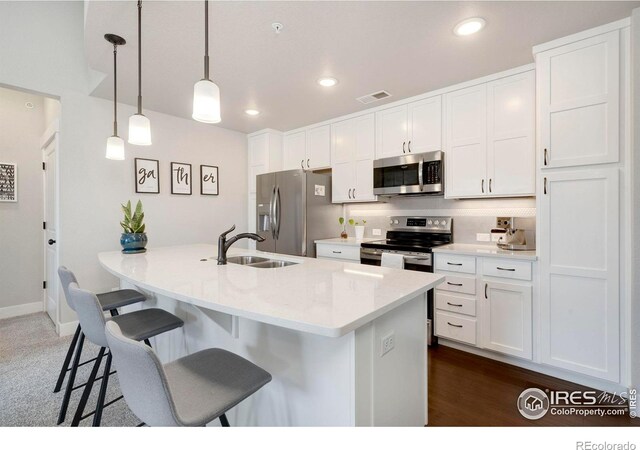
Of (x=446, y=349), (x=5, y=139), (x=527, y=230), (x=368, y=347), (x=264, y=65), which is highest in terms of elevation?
(x=264, y=65)

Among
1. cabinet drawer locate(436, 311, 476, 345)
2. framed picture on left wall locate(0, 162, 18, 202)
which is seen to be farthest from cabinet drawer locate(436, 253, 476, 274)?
framed picture on left wall locate(0, 162, 18, 202)

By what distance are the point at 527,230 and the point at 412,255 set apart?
3.46 ft

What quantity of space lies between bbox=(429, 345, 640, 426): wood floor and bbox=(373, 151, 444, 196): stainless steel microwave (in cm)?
156

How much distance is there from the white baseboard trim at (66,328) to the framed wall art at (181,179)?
1744mm

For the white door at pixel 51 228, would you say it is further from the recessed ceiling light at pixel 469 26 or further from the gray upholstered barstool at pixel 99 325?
the recessed ceiling light at pixel 469 26

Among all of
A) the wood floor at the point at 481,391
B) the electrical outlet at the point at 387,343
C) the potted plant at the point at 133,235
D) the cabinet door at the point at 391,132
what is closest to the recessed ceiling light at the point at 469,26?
the cabinet door at the point at 391,132

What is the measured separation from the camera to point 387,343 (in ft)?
4.21

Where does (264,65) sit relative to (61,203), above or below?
above

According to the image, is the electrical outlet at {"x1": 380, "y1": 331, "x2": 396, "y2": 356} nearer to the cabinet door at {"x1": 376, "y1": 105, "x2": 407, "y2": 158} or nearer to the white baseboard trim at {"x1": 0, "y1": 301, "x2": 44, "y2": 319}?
the cabinet door at {"x1": 376, "y1": 105, "x2": 407, "y2": 158}

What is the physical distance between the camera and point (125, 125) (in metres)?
3.44

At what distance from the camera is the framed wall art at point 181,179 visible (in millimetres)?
3836

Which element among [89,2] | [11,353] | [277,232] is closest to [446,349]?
[277,232]

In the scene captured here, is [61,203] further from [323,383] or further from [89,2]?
[323,383]

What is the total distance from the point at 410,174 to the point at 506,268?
128 cm
